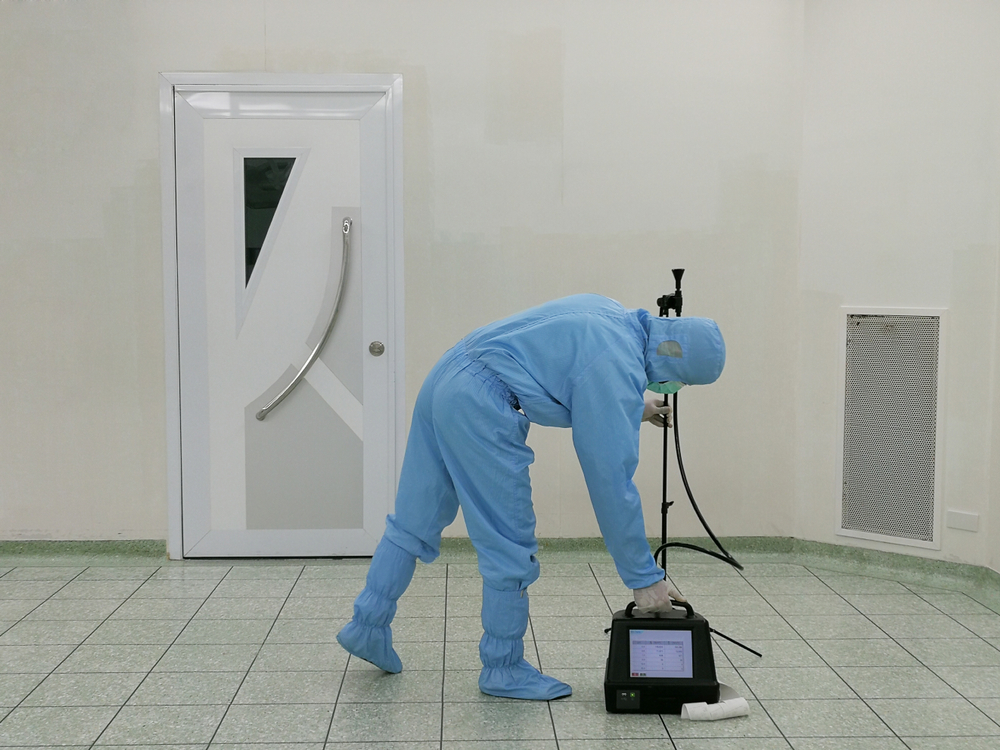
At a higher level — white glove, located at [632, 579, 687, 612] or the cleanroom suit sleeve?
the cleanroom suit sleeve

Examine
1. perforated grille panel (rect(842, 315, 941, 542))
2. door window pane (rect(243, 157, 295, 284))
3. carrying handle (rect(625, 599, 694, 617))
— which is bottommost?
carrying handle (rect(625, 599, 694, 617))

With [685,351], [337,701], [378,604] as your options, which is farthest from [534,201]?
[337,701]

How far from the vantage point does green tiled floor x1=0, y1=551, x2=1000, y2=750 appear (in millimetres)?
2164

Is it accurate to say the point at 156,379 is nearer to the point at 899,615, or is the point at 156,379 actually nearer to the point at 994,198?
the point at 899,615

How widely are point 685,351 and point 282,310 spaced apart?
1849 mm

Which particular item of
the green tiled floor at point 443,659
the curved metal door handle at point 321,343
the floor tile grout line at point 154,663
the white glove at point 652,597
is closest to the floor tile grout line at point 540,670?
the green tiled floor at point 443,659

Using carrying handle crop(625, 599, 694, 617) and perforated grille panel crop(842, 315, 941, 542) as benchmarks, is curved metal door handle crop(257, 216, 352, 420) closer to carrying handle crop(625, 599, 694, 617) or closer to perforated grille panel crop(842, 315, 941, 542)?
carrying handle crop(625, 599, 694, 617)

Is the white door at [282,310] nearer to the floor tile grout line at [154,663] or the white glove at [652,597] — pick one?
the floor tile grout line at [154,663]

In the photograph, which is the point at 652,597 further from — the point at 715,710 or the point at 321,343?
the point at 321,343

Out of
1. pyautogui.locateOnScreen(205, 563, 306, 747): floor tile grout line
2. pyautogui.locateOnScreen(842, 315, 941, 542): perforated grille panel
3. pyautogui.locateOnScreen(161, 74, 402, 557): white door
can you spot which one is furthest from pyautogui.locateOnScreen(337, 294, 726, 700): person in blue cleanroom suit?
pyautogui.locateOnScreen(842, 315, 941, 542): perforated grille panel

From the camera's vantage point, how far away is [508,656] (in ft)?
7.64

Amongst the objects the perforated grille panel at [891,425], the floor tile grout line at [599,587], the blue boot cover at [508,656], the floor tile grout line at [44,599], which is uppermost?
the perforated grille panel at [891,425]

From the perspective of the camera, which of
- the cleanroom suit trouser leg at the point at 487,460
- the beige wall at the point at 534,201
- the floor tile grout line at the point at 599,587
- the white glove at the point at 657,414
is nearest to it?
the cleanroom suit trouser leg at the point at 487,460

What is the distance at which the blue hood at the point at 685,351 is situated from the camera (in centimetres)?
221
